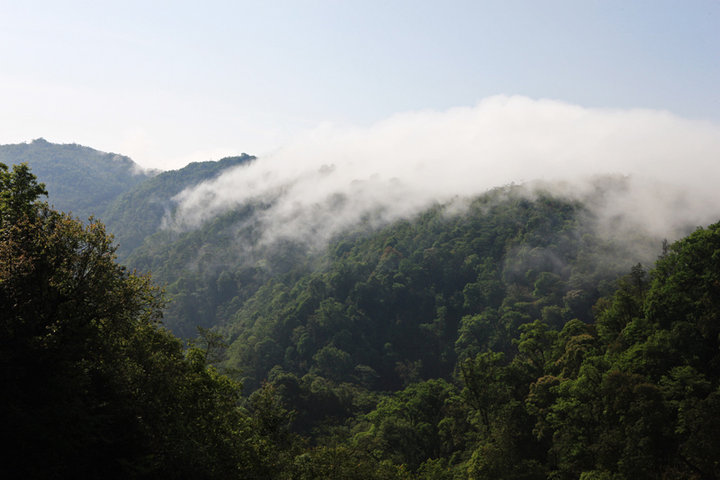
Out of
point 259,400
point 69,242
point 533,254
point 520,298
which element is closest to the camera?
point 69,242

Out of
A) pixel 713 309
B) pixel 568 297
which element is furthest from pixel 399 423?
pixel 568 297

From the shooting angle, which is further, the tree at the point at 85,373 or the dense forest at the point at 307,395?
the dense forest at the point at 307,395

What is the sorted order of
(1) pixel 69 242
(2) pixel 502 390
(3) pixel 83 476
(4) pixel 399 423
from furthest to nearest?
1. (4) pixel 399 423
2. (2) pixel 502 390
3. (1) pixel 69 242
4. (3) pixel 83 476

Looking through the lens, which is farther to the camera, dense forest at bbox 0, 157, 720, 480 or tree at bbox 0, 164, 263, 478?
dense forest at bbox 0, 157, 720, 480

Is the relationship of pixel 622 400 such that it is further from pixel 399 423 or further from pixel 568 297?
pixel 568 297

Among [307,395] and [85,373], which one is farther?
[307,395]

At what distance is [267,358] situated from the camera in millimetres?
148500

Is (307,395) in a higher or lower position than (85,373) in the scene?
lower

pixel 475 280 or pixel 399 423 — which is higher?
pixel 475 280

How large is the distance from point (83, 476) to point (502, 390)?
5478 centimetres

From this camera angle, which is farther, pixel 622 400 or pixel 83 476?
pixel 622 400

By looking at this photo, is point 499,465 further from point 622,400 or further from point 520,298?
point 520,298

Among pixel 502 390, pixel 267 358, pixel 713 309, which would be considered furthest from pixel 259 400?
pixel 267 358

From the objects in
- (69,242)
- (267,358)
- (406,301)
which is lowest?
(267,358)
